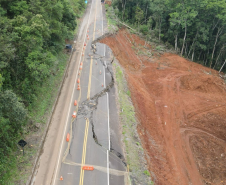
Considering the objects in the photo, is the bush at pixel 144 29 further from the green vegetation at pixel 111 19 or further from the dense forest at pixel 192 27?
the green vegetation at pixel 111 19

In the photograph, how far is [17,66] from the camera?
78.0ft

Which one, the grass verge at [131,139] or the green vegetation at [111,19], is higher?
the green vegetation at [111,19]

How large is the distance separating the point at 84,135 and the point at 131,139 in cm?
540

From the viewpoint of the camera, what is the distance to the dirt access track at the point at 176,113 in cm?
2497

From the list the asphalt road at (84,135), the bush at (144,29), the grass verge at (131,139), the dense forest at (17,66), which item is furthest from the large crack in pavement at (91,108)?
the bush at (144,29)

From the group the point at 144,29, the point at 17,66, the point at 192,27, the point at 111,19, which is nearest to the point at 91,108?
the point at 17,66

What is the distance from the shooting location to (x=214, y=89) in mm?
41594

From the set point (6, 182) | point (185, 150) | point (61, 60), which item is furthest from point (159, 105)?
point (6, 182)

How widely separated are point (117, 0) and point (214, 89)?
40.6 metres

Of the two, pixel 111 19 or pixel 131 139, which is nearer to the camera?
pixel 131 139

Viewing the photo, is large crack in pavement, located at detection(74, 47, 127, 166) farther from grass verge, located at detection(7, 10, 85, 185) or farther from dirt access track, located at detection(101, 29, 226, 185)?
dirt access track, located at detection(101, 29, 226, 185)

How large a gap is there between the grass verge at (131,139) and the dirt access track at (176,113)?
120 cm

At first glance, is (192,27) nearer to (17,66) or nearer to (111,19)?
(111,19)

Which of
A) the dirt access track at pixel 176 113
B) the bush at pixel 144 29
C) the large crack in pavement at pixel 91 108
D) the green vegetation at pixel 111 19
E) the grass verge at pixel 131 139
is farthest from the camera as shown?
the bush at pixel 144 29
